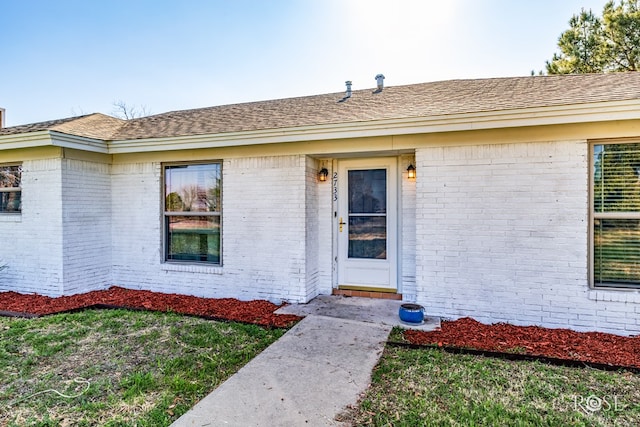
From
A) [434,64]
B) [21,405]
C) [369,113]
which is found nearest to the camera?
[21,405]

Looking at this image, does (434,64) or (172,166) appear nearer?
→ (172,166)

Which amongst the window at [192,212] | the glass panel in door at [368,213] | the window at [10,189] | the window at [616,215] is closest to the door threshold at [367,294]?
the glass panel in door at [368,213]

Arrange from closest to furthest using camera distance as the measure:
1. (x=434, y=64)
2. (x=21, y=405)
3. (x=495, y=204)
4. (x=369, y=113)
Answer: (x=21, y=405), (x=495, y=204), (x=369, y=113), (x=434, y=64)

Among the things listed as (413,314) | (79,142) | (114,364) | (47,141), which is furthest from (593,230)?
(47,141)

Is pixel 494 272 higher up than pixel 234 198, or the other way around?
pixel 234 198

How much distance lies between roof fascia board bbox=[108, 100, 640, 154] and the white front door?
970mm

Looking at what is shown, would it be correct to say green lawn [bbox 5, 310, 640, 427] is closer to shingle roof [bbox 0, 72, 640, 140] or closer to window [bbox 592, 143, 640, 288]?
window [bbox 592, 143, 640, 288]

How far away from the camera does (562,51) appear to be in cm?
1480

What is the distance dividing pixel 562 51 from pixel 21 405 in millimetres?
19784

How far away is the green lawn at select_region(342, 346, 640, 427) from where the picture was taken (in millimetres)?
2459

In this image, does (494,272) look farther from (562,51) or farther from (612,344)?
(562,51)

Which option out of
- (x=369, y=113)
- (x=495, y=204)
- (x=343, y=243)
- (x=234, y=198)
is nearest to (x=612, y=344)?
(x=495, y=204)

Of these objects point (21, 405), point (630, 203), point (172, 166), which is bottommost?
point (21, 405)

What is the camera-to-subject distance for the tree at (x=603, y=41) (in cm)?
1317
